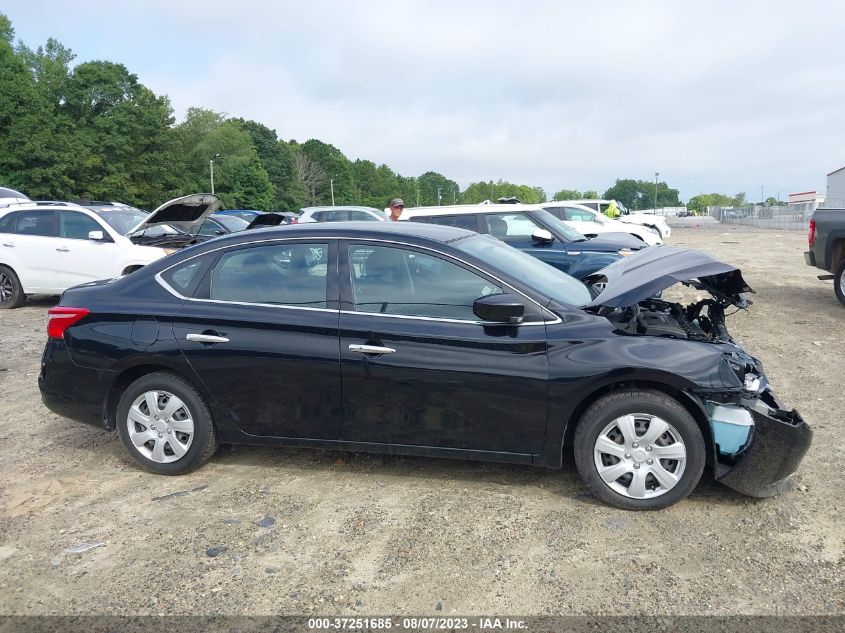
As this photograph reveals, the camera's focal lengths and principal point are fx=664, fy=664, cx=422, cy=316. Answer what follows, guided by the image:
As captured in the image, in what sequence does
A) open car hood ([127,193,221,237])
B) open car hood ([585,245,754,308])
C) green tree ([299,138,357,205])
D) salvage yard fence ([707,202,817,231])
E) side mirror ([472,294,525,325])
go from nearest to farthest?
side mirror ([472,294,525,325]) → open car hood ([585,245,754,308]) → open car hood ([127,193,221,237]) → salvage yard fence ([707,202,817,231]) → green tree ([299,138,357,205])

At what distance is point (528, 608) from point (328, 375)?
A: 176 centimetres

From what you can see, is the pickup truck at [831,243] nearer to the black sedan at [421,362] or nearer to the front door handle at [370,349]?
the black sedan at [421,362]

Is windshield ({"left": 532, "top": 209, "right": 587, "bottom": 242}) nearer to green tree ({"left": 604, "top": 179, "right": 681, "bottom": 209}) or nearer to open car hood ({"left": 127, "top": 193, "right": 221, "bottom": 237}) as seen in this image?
open car hood ({"left": 127, "top": 193, "right": 221, "bottom": 237})

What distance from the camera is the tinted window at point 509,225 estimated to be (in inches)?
392

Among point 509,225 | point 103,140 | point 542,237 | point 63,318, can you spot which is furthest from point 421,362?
point 103,140

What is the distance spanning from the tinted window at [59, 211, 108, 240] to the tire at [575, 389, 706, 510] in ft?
32.5

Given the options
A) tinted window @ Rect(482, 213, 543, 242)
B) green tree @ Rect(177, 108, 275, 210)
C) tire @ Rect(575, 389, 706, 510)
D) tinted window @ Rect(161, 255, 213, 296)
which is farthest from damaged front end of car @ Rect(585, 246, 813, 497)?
green tree @ Rect(177, 108, 275, 210)

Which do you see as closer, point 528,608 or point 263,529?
point 528,608

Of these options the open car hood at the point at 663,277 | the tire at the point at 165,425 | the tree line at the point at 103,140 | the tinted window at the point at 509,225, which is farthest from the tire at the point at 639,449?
the tree line at the point at 103,140

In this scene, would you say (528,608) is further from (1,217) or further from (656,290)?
(1,217)

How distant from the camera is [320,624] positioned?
2.91 m

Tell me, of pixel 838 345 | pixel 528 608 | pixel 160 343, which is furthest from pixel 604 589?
pixel 838 345

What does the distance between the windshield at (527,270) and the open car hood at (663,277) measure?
0.58 feet

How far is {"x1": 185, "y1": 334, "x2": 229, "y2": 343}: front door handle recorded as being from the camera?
4.21m
